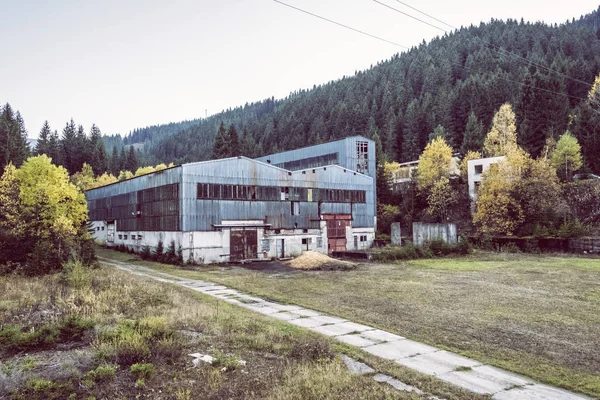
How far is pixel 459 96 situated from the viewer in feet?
316

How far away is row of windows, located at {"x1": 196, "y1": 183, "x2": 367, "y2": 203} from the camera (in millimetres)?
35469

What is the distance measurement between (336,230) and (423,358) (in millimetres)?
32955

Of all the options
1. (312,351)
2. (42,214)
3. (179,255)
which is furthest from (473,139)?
(312,351)

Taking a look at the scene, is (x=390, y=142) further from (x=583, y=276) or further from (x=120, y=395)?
(x=120, y=395)

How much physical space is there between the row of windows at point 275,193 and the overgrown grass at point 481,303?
727 cm

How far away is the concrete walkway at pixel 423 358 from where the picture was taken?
834 cm

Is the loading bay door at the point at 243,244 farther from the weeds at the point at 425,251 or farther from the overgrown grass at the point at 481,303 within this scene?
the weeds at the point at 425,251

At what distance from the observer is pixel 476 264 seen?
31.6 metres

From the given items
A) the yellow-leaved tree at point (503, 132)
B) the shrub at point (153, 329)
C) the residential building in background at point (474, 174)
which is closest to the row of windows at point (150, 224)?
the shrub at point (153, 329)

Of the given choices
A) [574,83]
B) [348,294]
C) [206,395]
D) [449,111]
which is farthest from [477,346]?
[574,83]

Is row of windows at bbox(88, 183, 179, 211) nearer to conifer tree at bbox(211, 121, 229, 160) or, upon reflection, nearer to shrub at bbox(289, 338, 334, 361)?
shrub at bbox(289, 338, 334, 361)

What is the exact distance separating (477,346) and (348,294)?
8.96 m

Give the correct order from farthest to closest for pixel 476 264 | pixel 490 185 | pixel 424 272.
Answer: pixel 490 185
pixel 476 264
pixel 424 272

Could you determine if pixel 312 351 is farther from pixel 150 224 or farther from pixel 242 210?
pixel 150 224
